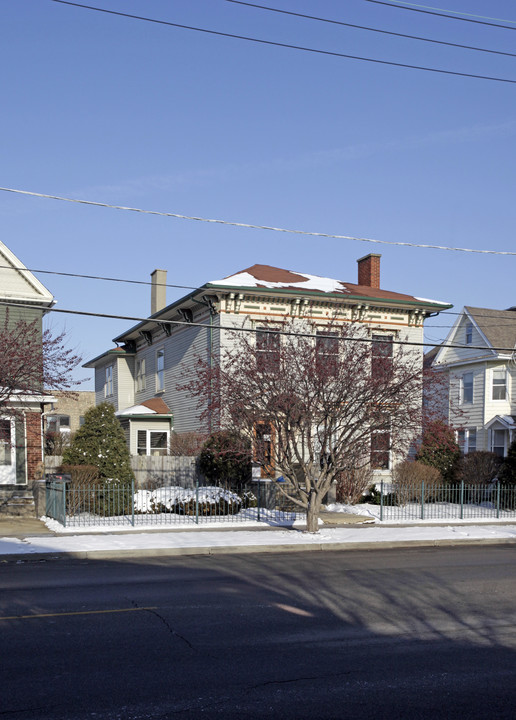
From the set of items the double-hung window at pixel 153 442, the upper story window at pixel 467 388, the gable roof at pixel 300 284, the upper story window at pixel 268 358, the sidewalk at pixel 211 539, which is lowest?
the sidewalk at pixel 211 539

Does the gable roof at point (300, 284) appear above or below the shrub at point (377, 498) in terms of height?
above

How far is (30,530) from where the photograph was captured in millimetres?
19562

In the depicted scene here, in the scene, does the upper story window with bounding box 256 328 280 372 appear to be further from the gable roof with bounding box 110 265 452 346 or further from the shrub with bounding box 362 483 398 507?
the shrub with bounding box 362 483 398 507

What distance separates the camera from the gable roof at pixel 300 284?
2897cm

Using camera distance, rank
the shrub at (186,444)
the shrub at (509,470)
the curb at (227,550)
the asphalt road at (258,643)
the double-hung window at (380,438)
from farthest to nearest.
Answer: the shrub at (186,444), the shrub at (509,470), the double-hung window at (380,438), the curb at (227,550), the asphalt road at (258,643)

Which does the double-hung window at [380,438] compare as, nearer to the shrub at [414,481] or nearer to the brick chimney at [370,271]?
the shrub at [414,481]

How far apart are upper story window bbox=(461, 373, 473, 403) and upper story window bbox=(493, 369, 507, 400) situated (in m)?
1.67

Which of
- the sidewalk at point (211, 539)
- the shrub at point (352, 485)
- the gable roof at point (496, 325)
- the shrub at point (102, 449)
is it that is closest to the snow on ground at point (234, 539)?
the sidewalk at point (211, 539)

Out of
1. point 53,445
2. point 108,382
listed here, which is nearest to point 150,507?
point 53,445

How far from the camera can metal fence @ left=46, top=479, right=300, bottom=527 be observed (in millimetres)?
21234

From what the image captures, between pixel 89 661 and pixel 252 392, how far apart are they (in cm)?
1242

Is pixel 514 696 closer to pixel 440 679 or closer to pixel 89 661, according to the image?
pixel 440 679

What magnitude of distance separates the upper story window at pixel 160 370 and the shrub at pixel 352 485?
1079 cm

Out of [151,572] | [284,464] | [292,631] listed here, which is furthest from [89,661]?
[284,464]
